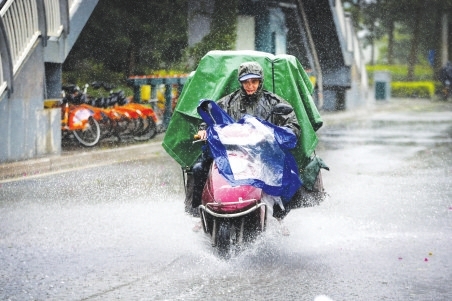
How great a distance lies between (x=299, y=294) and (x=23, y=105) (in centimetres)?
963

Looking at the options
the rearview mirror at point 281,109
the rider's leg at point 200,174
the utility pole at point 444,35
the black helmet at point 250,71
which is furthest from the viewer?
the utility pole at point 444,35

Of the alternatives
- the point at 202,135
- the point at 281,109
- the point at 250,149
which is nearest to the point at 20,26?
the point at 202,135

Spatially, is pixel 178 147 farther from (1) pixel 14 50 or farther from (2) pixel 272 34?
(2) pixel 272 34

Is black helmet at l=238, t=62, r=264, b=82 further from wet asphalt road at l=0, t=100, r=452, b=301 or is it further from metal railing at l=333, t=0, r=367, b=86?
metal railing at l=333, t=0, r=367, b=86

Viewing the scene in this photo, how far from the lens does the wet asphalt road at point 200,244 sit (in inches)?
259

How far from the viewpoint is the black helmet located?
7.68 metres

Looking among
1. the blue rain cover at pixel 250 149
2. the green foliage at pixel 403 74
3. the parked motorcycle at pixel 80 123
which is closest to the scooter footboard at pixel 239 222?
the blue rain cover at pixel 250 149

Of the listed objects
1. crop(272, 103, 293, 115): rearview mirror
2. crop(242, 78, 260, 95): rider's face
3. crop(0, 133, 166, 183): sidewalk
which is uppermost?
crop(242, 78, 260, 95): rider's face

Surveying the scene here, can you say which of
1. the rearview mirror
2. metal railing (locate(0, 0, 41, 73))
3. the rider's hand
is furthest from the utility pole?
the rider's hand

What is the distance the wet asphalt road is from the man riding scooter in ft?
2.08

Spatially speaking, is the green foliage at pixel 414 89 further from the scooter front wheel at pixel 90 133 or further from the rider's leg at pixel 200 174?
the rider's leg at pixel 200 174

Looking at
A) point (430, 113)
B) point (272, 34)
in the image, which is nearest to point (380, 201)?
point (272, 34)

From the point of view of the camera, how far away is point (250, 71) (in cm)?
770

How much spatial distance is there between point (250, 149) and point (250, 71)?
29.7 inches
